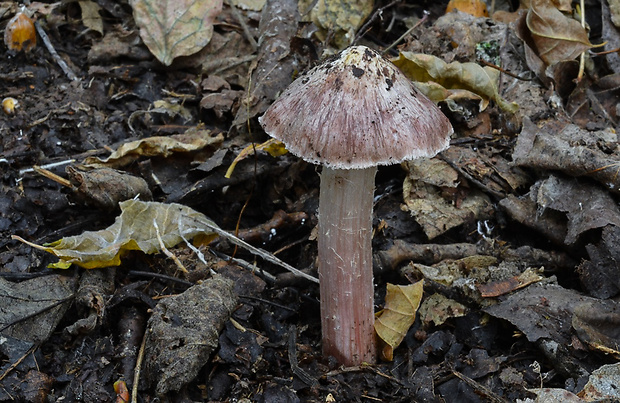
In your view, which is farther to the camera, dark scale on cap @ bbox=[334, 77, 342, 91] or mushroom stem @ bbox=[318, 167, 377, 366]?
mushroom stem @ bbox=[318, 167, 377, 366]

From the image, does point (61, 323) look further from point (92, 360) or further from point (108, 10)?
point (108, 10)

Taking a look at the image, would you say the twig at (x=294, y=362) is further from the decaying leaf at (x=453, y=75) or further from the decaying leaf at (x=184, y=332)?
the decaying leaf at (x=453, y=75)

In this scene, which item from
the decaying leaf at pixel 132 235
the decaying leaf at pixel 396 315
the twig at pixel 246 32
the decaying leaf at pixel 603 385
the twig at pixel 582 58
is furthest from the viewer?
the twig at pixel 246 32

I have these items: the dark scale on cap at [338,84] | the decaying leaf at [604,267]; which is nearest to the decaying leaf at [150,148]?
the dark scale on cap at [338,84]

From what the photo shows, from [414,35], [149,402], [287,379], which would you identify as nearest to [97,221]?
[149,402]

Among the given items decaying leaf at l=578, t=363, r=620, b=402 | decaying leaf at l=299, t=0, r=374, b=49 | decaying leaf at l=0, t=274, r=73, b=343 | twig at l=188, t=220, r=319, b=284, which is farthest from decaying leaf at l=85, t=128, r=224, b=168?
decaying leaf at l=578, t=363, r=620, b=402

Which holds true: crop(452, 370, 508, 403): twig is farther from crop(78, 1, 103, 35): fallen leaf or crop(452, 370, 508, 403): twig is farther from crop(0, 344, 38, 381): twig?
crop(78, 1, 103, 35): fallen leaf
